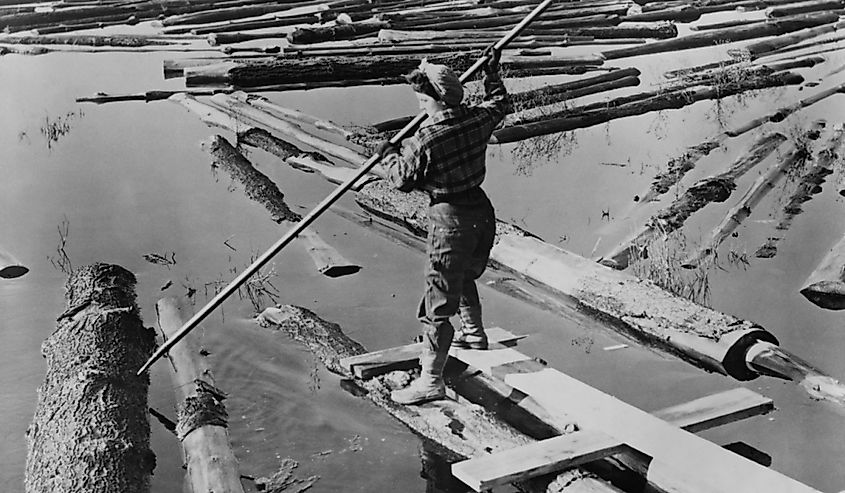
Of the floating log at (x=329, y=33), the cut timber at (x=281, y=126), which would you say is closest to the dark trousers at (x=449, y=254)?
the cut timber at (x=281, y=126)

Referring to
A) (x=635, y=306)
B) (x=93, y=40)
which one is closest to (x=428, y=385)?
(x=635, y=306)

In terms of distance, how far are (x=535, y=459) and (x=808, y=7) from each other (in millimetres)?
7096

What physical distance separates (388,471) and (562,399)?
92 centimetres

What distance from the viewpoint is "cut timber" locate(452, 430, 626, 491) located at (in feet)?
12.9

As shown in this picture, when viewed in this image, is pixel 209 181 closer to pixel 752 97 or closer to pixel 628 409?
pixel 628 409

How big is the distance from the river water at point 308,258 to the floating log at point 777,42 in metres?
0.41

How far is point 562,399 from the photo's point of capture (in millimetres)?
4570

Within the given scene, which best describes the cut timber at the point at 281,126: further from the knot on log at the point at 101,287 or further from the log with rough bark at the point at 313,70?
the knot on log at the point at 101,287

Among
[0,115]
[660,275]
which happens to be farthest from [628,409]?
[0,115]

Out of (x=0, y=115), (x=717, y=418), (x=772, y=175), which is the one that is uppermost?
(x=0, y=115)

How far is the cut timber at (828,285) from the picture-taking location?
5.88 meters

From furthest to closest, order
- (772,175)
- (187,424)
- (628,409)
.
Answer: (772,175) < (187,424) < (628,409)

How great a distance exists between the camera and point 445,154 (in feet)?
14.7

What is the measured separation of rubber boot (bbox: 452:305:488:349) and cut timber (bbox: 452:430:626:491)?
3.40 ft
